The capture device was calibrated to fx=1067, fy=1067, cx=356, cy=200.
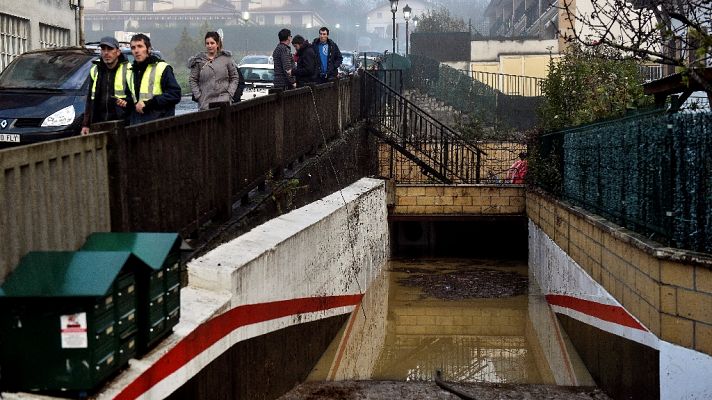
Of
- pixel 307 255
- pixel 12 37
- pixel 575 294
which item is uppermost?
pixel 12 37

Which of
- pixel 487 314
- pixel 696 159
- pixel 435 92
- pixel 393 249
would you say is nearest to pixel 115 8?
pixel 435 92

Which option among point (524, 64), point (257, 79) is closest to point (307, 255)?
point (257, 79)

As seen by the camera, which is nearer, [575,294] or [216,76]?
[575,294]

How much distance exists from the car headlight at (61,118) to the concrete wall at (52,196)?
7220 millimetres

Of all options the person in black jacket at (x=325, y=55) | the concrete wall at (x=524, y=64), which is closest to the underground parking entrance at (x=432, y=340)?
the person in black jacket at (x=325, y=55)

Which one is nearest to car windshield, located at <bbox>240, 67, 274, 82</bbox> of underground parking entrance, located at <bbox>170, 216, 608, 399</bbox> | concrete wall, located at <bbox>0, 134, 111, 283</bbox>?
underground parking entrance, located at <bbox>170, 216, 608, 399</bbox>

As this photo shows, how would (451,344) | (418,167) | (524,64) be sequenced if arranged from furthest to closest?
(524,64), (418,167), (451,344)

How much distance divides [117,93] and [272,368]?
116 inches

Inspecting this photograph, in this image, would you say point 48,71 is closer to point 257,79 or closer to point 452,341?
point 452,341

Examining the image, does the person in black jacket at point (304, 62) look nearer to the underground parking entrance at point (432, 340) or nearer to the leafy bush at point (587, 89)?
the underground parking entrance at point (432, 340)

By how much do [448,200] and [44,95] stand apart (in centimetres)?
851

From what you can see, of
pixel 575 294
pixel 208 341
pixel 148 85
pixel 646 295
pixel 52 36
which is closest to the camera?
pixel 208 341

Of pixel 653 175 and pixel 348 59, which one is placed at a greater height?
pixel 348 59

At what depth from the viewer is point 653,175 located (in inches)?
343
